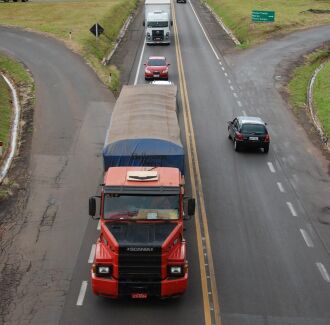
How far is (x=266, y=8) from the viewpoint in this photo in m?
82.2

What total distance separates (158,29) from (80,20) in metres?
13.2

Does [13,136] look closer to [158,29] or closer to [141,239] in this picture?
[141,239]

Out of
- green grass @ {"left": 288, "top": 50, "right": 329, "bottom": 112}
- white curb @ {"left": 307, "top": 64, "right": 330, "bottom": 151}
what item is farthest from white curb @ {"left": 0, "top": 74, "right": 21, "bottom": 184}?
green grass @ {"left": 288, "top": 50, "right": 329, "bottom": 112}

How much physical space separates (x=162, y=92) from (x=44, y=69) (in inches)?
818

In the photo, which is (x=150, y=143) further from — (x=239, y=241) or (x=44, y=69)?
(x=44, y=69)

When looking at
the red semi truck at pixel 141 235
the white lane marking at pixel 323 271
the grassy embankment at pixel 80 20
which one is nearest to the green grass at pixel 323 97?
the grassy embankment at pixel 80 20

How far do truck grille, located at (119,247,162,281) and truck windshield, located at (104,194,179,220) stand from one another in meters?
1.28

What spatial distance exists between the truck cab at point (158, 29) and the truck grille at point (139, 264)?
156 ft

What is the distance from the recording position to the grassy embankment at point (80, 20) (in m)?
52.9

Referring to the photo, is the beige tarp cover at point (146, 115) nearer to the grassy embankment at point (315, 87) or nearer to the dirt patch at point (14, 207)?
the dirt patch at point (14, 207)

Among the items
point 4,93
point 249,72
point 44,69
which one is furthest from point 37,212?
point 249,72

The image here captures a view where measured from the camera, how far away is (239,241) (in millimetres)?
20562

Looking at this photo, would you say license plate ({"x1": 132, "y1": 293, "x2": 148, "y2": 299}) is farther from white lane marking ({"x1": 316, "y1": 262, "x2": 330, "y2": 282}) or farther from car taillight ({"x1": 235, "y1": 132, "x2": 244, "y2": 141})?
car taillight ({"x1": 235, "y1": 132, "x2": 244, "y2": 141})

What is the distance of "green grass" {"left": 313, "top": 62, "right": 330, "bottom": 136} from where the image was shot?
1475 inches
